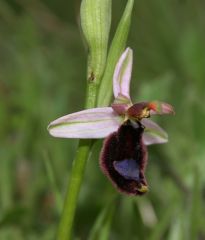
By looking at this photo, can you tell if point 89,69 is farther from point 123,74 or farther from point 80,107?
point 80,107

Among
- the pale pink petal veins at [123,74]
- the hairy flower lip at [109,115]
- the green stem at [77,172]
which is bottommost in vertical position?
the green stem at [77,172]

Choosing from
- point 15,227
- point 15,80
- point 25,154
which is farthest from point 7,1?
point 15,227

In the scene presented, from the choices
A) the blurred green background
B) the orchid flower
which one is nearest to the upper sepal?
the orchid flower

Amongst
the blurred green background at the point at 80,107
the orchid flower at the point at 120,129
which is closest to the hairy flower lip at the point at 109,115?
the orchid flower at the point at 120,129

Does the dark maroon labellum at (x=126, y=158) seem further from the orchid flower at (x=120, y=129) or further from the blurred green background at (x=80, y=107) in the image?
the blurred green background at (x=80, y=107)

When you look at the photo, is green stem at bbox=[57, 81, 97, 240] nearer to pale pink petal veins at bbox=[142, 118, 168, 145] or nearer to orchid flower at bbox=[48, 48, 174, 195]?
orchid flower at bbox=[48, 48, 174, 195]

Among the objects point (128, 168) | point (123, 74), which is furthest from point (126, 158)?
point (123, 74)

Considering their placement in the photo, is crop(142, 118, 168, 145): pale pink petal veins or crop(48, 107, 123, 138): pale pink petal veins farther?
crop(142, 118, 168, 145): pale pink petal veins
